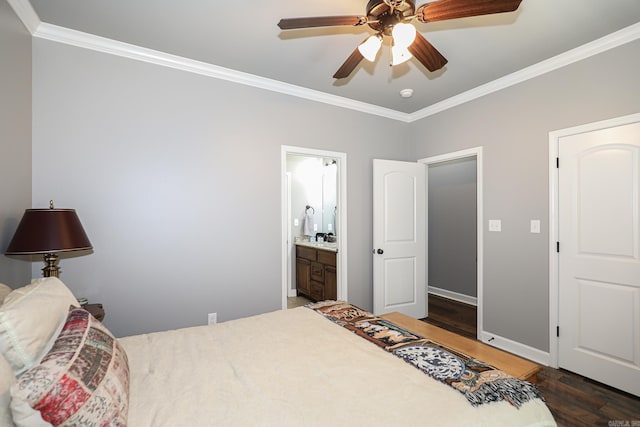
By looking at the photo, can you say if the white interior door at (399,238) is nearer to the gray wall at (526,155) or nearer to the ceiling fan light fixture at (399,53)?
the gray wall at (526,155)

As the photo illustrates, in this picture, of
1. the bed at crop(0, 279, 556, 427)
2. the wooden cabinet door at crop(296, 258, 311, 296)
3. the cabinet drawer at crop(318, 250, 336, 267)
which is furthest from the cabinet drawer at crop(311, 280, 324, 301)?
the bed at crop(0, 279, 556, 427)

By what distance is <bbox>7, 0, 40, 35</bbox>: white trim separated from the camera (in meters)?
1.88

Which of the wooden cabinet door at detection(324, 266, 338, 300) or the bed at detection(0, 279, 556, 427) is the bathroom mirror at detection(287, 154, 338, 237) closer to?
the wooden cabinet door at detection(324, 266, 338, 300)

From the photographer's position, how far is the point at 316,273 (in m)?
4.32

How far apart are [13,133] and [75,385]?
1.91 m

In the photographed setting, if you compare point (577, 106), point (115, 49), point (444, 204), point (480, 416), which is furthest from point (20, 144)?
point (444, 204)

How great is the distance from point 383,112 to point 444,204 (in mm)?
2153

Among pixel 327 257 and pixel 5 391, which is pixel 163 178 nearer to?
pixel 5 391

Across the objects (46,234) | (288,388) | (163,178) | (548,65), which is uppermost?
(548,65)

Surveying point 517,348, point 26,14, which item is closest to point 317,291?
point 517,348

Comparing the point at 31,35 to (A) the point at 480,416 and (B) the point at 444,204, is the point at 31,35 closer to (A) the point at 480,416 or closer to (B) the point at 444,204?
(A) the point at 480,416

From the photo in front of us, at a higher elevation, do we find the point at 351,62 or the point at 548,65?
the point at 548,65

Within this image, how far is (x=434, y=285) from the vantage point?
5277mm

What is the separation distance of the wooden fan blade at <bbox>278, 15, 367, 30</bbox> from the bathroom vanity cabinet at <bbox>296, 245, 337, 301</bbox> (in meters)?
2.72
